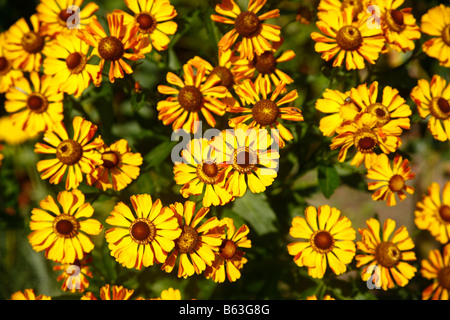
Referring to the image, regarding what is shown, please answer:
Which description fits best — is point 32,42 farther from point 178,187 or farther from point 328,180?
point 328,180

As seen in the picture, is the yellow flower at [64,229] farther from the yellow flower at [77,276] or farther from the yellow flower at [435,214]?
the yellow flower at [435,214]

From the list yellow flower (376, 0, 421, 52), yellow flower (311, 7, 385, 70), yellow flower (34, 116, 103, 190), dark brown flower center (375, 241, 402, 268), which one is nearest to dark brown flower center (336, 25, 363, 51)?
yellow flower (311, 7, 385, 70)

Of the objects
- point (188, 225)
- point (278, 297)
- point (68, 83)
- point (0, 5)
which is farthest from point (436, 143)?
point (0, 5)

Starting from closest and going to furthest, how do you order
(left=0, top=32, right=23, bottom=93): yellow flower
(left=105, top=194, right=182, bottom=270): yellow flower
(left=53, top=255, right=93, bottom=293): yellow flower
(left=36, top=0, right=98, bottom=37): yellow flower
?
(left=105, top=194, right=182, bottom=270): yellow flower, (left=53, top=255, right=93, bottom=293): yellow flower, (left=36, top=0, right=98, bottom=37): yellow flower, (left=0, top=32, right=23, bottom=93): yellow flower

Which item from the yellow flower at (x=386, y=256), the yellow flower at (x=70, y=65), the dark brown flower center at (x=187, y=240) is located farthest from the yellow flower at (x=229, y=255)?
the yellow flower at (x=70, y=65)

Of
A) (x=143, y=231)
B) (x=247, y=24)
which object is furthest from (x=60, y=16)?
(x=143, y=231)

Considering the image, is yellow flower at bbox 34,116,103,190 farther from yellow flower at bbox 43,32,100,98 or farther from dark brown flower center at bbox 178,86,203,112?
dark brown flower center at bbox 178,86,203,112

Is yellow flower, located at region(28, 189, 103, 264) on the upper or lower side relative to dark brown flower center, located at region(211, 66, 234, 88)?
lower
